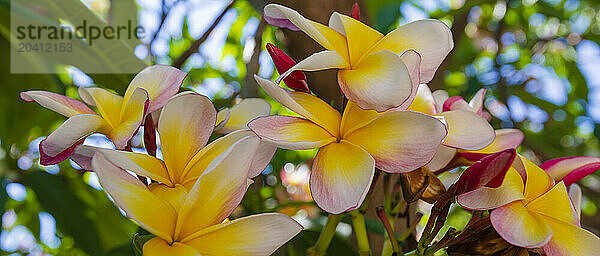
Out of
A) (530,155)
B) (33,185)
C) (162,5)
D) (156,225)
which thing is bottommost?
(530,155)

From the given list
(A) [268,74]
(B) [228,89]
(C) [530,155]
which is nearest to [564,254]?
(A) [268,74]

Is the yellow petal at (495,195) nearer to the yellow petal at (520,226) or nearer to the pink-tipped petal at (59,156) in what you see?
the yellow petal at (520,226)

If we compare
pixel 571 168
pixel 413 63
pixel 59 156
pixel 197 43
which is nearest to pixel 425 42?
pixel 413 63

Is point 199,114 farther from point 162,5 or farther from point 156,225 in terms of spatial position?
point 162,5

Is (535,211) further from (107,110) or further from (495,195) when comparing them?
(107,110)

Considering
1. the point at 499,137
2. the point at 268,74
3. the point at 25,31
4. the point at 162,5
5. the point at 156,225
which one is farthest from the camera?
the point at 268,74

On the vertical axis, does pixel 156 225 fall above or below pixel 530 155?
above
